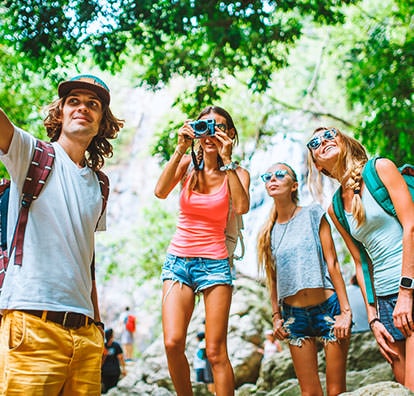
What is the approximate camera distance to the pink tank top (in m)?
3.36

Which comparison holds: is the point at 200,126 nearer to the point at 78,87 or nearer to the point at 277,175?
the point at 277,175

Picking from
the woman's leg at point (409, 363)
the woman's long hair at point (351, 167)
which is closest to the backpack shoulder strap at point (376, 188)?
the woman's long hair at point (351, 167)

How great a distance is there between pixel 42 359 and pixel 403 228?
2.06m

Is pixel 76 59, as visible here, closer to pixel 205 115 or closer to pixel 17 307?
pixel 205 115

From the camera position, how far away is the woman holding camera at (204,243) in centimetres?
317

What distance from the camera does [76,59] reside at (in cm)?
750

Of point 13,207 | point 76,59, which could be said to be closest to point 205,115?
point 13,207

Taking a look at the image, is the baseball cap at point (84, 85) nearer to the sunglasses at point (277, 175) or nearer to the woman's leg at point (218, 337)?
the woman's leg at point (218, 337)

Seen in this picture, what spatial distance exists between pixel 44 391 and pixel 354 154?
2.48 metres

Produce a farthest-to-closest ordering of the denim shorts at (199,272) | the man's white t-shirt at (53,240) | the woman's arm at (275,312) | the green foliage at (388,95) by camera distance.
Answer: the green foliage at (388,95) < the woman's arm at (275,312) < the denim shorts at (199,272) < the man's white t-shirt at (53,240)

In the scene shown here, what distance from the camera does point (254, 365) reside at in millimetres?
11445

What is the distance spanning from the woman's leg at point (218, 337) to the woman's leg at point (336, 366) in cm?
78

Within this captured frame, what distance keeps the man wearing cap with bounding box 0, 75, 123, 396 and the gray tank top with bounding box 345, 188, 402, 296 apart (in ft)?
5.45

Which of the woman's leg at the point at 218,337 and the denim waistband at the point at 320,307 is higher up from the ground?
the denim waistband at the point at 320,307
